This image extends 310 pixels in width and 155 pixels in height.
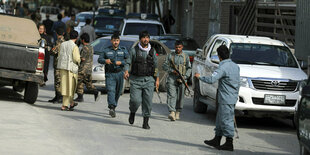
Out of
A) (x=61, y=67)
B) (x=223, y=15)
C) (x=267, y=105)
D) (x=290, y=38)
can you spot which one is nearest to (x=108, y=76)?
(x=61, y=67)

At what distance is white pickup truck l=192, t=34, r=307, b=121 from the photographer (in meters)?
13.1

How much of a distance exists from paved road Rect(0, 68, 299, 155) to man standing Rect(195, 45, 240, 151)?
0.74 feet

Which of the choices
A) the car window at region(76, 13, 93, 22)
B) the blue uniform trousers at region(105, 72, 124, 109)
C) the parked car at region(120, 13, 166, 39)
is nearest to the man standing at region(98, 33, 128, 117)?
the blue uniform trousers at region(105, 72, 124, 109)

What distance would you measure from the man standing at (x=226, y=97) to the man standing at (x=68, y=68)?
4505 mm

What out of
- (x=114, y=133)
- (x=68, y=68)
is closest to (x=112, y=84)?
(x=68, y=68)

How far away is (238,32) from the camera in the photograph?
31.2 metres

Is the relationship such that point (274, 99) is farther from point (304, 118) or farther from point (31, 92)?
point (31, 92)

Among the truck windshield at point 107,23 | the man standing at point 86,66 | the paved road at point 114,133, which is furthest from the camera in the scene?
the truck windshield at point 107,23

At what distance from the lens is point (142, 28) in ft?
82.9

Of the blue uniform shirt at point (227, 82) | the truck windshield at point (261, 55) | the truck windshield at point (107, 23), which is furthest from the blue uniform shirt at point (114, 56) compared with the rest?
the truck windshield at point (107, 23)

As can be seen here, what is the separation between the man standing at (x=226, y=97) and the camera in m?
10.2

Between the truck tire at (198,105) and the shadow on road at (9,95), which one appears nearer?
the truck tire at (198,105)

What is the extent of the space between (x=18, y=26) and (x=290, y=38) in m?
11.9

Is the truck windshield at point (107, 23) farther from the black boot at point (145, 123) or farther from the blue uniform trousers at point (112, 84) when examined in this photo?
the black boot at point (145, 123)
